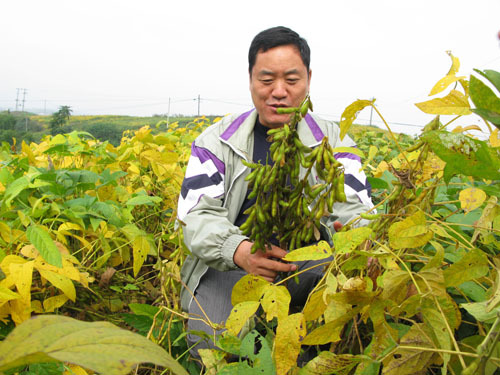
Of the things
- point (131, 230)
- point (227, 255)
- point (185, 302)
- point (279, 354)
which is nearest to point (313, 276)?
point (227, 255)

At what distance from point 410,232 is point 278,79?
1156 mm

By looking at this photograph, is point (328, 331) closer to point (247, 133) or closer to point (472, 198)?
point (472, 198)

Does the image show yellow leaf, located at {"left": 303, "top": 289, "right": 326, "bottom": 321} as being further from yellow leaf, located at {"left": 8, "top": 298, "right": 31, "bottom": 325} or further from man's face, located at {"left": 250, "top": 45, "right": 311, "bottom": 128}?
man's face, located at {"left": 250, "top": 45, "right": 311, "bottom": 128}

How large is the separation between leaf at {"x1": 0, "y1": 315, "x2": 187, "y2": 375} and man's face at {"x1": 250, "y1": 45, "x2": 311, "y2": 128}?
1420 mm

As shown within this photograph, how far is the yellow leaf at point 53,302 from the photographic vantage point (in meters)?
1.37

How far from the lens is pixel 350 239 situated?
773 mm

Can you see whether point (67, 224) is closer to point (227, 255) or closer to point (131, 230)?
point (131, 230)

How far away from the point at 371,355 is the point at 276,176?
1.23 feet

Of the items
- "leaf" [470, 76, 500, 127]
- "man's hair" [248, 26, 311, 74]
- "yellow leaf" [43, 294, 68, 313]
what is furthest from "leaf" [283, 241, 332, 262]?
"man's hair" [248, 26, 311, 74]

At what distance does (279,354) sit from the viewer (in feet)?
2.56

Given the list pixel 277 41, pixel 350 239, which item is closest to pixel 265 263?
pixel 350 239

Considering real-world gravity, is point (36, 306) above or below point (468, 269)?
below

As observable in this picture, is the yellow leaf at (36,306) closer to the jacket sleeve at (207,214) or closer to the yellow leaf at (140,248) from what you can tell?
the yellow leaf at (140,248)

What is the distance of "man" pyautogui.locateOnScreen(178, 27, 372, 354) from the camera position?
159 cm
